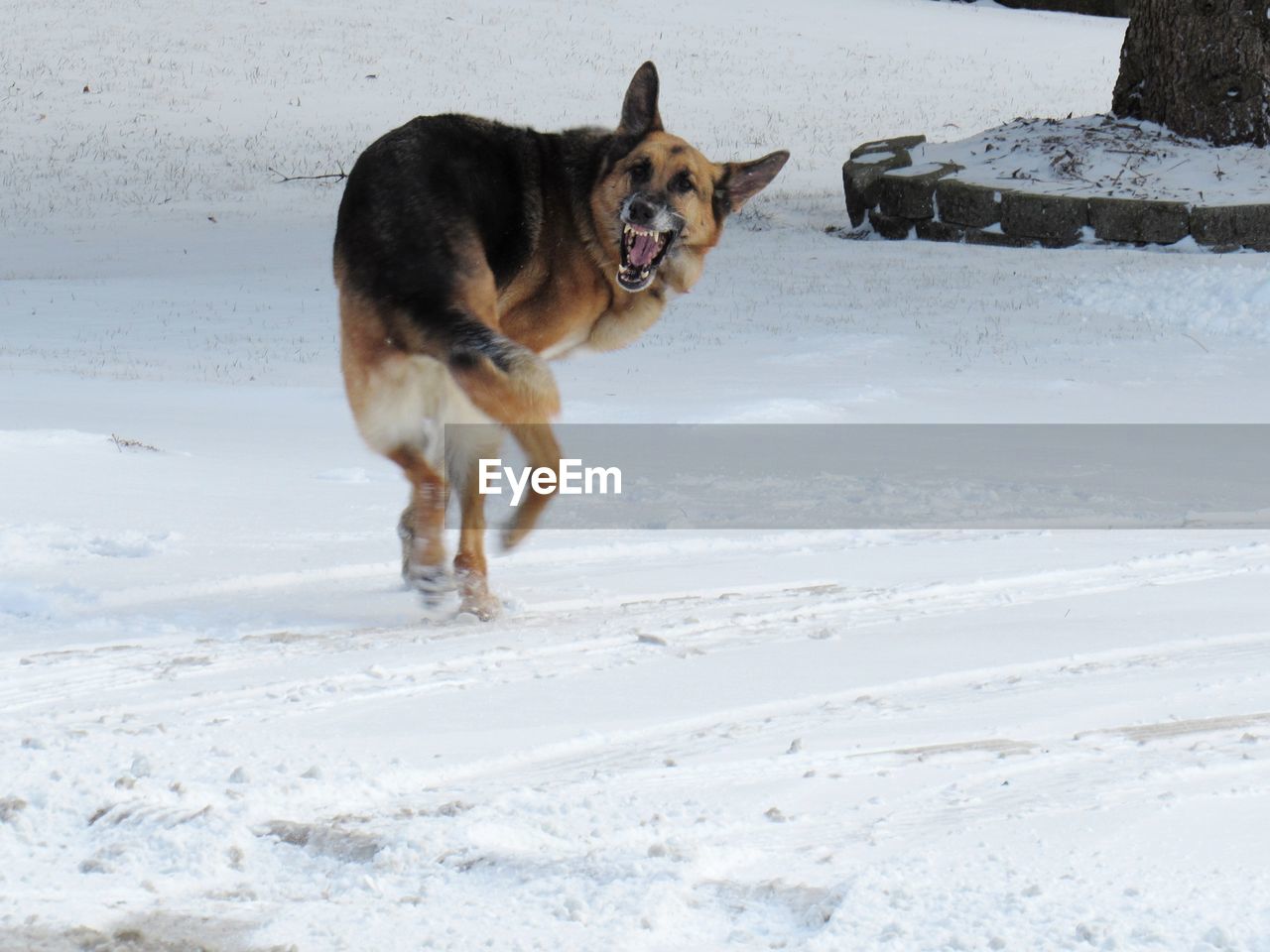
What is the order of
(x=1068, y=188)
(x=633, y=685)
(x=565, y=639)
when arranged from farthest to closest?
(x=1068, y=188) < (x=565, y=639) < (x=633, y=685)

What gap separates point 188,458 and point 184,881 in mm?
4112

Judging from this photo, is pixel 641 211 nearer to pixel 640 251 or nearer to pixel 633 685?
pixel 640 251

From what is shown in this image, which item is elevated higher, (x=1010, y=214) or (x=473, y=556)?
(x=473, y=556)

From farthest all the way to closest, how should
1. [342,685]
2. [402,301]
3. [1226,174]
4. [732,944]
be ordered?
[1226,174] < [402,301] < [342,685] < [732,944]

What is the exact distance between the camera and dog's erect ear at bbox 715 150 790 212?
5.80 m

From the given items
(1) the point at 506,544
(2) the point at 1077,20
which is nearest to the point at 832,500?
(1) the point at 506,544

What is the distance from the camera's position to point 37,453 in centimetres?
633

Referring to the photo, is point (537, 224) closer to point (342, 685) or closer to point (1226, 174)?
point (342, 685)

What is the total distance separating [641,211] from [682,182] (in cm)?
30

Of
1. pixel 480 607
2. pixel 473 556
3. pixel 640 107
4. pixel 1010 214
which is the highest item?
pixel 640 107

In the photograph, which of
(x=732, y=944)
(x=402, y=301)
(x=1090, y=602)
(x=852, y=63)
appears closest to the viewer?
(x=732, y=944)

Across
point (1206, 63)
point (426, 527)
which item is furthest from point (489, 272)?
point (1206, 63)

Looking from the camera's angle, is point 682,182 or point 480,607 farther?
point 682,182

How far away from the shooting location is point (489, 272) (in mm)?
4605
